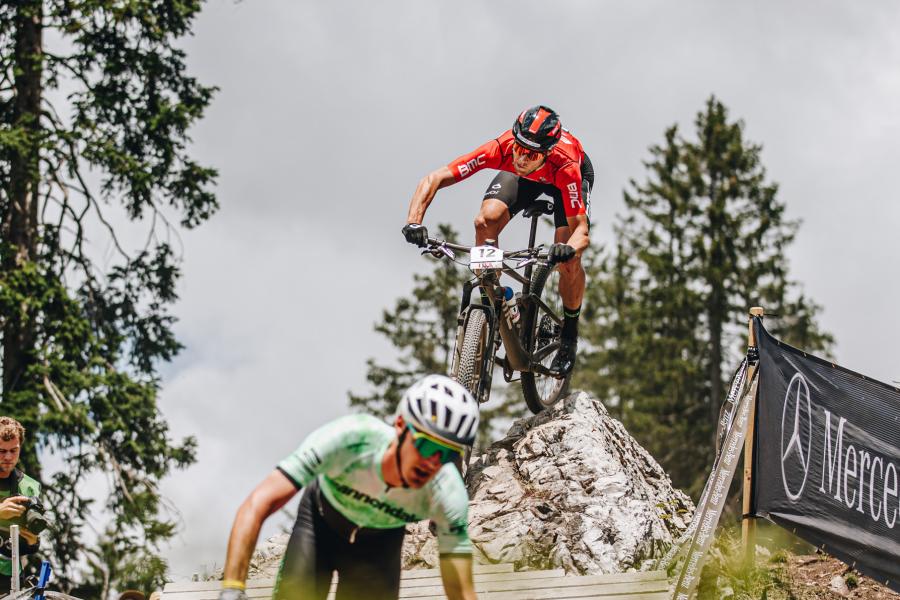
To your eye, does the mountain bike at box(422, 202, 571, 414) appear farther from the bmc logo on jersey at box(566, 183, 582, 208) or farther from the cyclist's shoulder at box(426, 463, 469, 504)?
the cyclist's shoulder at box(426, 463, 469, 504)

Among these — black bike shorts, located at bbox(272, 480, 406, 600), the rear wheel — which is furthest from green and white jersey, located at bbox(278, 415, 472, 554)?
the rear wheel

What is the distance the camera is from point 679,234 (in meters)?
40.7

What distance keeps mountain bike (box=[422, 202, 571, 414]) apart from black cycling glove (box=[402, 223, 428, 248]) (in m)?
0.11

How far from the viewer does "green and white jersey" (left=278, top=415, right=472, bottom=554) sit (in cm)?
521

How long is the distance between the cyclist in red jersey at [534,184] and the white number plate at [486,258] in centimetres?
45

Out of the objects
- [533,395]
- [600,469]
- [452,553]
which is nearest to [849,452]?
[600,469]

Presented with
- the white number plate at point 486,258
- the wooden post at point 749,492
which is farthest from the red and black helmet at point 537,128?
the wooden post at point 749,492

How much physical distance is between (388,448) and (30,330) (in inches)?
591

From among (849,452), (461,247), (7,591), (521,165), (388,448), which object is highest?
(521,165)

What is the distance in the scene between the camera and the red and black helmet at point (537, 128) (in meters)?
9.93

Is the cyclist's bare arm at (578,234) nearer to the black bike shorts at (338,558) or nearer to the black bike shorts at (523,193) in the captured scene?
the black bike shorts at (523,193)

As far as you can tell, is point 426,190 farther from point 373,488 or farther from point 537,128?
point 373,488

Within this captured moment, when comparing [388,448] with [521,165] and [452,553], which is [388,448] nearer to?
[452,553]

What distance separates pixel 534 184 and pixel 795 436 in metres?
3.28
